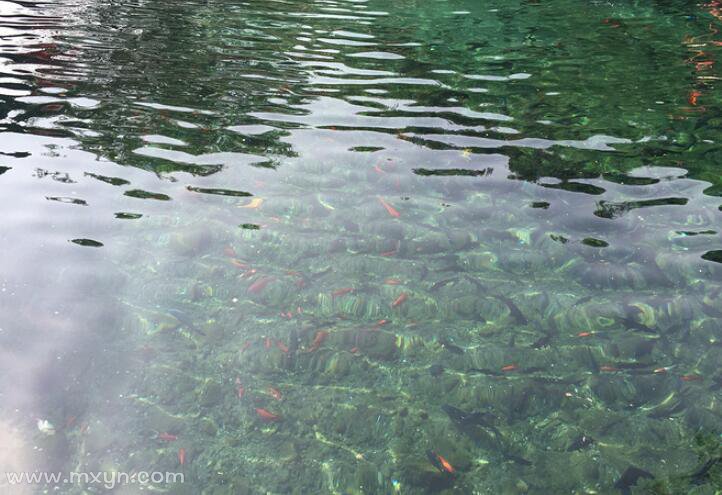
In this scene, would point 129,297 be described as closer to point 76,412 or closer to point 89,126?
point 76,412

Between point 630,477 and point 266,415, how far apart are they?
8.88 ft

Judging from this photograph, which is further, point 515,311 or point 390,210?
point 390,210

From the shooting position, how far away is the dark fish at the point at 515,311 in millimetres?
5145

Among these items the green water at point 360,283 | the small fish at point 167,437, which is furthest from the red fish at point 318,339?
the small fish at point 167,437

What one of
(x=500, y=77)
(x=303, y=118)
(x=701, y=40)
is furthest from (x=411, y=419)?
(x=701, y=40)

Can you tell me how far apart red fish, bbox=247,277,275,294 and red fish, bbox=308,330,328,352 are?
85 centimetres

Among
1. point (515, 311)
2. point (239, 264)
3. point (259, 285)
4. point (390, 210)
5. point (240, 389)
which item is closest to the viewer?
point (240, 389)

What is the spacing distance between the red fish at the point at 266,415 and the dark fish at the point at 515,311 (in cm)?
242

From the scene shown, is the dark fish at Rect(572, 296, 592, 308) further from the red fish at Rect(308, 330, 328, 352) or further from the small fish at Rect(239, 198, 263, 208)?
the small fish at Rect(239, 198, 263, 208)

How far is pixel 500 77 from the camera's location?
1123 cm

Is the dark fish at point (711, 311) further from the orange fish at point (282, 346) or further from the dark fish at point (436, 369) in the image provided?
the orange fish at point (282, 346)

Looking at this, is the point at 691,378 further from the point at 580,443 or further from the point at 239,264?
the point at 239,264

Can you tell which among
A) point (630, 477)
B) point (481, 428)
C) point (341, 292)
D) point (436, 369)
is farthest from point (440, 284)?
point (630, 477)

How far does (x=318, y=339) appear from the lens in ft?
16.2
